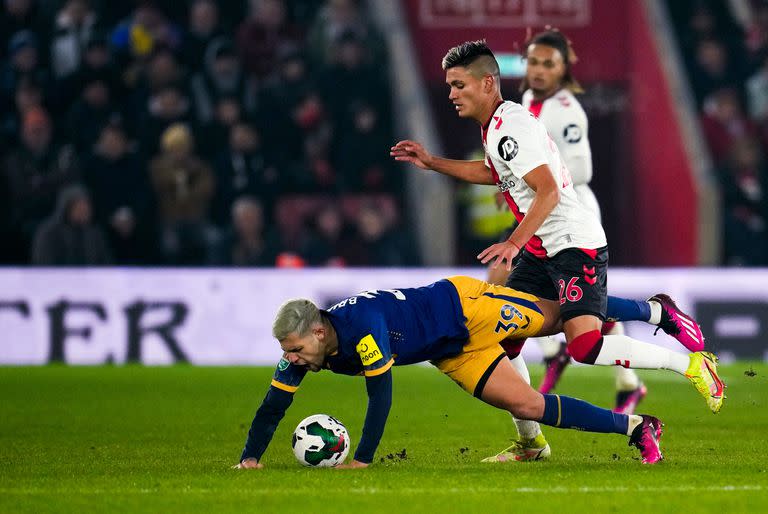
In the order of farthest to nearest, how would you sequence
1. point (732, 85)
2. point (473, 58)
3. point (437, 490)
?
point (732, 85) < point (473, 58) < point (437, 490)

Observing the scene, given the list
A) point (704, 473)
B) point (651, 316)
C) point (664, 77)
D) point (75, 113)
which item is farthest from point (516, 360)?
point (664, 77)

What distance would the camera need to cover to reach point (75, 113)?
1516 centimetres

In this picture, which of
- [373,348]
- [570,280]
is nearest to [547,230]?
[570,280]

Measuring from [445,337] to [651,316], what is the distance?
1369 mm

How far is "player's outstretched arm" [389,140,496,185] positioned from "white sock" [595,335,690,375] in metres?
1.01

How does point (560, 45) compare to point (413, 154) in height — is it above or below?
above

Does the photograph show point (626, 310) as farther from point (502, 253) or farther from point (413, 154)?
point (413, 154)

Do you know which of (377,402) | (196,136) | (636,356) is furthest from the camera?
(196,136)

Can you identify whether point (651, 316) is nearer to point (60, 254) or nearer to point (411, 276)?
point (411, 276)

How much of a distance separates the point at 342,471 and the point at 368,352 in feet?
1.79

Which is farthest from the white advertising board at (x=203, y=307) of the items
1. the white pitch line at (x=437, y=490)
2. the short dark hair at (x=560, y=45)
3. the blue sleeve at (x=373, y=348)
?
the white pitch line at (x=437, y=490)

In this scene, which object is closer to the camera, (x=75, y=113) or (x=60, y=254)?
(x=60, y=254)

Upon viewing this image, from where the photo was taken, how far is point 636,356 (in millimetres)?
6629

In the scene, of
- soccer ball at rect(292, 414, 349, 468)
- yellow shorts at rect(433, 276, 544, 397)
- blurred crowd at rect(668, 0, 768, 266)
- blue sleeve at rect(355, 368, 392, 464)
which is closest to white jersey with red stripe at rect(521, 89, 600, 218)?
yellow shorts at rect(433, 276, 544, 397)
